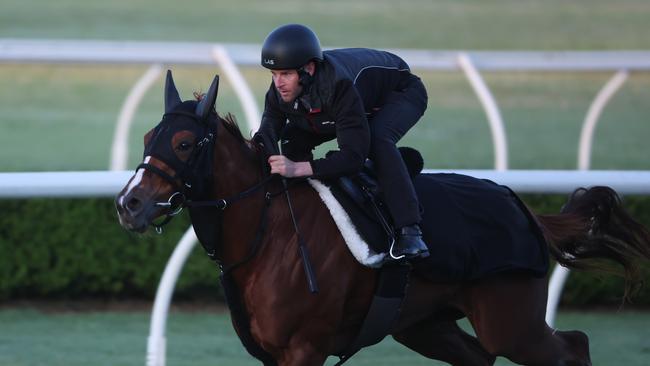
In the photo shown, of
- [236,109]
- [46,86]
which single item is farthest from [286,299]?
[46,86]

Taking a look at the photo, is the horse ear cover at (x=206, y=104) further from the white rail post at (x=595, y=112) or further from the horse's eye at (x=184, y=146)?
the white rail post at (x=595, y=112)

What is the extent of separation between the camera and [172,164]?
13.2ft

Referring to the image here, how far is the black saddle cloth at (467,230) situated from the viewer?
4.48m

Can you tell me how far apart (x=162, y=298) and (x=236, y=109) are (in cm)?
944

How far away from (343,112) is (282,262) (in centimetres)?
54

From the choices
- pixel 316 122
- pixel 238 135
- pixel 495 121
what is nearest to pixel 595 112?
pixel 495 121

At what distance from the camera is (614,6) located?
27984mm

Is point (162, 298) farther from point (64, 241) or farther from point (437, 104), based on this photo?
point (437, 104)

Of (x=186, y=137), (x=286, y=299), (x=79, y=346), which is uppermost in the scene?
(x=186, y=137)

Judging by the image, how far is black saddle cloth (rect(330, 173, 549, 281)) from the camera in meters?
4.48

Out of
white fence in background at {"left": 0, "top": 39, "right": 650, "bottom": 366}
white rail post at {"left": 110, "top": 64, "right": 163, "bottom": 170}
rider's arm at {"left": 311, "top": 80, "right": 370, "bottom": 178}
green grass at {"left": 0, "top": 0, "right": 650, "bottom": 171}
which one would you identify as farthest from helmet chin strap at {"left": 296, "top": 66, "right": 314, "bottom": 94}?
green grass at {"left": 0, "top": 0, "right": 650, "bottom": 171}

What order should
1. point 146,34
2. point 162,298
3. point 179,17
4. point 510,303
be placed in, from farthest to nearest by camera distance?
point 179,17, point 146,34, point 162,298, point 510,303

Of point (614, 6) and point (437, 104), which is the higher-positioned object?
point (437, 104)

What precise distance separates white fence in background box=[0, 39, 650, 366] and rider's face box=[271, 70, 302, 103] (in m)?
1.02
